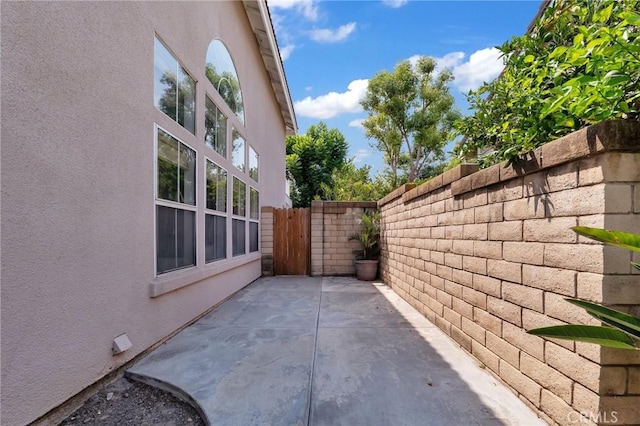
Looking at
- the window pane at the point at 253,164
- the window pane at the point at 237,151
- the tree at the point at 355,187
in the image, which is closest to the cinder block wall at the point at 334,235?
the window pane at the point at 253,164

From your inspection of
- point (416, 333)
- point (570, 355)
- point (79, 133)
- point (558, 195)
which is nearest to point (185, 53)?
point (79, 133)

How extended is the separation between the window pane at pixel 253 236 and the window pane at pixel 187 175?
10.6ft

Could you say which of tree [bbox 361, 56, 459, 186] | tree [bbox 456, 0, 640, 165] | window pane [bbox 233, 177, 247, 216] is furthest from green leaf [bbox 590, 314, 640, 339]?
tree [bbox 361, 56, 459, 186]

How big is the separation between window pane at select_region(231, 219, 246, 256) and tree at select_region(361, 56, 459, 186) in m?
10.2

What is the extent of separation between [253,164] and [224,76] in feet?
8.15

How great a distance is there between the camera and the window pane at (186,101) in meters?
3.94

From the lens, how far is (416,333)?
11.6 ft

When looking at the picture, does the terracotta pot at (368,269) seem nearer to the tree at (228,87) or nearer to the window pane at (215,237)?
the window pane at (215,237)

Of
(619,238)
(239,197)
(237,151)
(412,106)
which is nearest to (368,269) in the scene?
(239,197)

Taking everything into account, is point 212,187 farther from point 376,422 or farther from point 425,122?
point 425,122

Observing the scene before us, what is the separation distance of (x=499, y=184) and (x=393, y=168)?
46.8 feet

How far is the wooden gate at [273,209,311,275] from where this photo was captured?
8.41 m

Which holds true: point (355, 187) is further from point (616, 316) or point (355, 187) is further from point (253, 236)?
point (616, 316)

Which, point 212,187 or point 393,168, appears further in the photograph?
point 393,168
